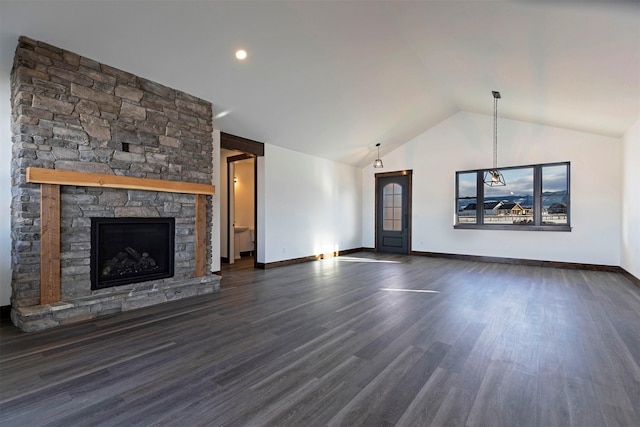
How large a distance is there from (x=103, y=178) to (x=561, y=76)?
227 inches

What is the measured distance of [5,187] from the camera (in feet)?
11.5

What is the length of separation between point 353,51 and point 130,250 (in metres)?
4.09

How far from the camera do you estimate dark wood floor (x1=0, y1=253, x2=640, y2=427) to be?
181 cm

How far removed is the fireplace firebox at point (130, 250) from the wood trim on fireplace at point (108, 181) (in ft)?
1.42

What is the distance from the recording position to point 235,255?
8195 mm

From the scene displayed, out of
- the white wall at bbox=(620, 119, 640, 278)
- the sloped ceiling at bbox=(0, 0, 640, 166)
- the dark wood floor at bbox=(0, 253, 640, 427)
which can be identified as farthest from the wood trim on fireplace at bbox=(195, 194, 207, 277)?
the white wall at bbox=(620, 119, 640, 278)

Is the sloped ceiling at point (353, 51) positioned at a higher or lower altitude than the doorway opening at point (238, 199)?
higher

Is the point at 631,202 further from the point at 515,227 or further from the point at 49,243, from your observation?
the point at 49,243

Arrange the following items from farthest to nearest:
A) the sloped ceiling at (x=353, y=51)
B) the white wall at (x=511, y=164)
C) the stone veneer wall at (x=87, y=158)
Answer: the white wall at (x=511, y=164) → the stone veneer wall at (x=87, y=158) → the sloped ceiling at (x=353, y=51)

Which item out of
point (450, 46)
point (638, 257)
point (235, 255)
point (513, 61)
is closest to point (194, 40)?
point (450, 46)

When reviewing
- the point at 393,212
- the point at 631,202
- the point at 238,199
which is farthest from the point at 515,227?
the point at 238,199

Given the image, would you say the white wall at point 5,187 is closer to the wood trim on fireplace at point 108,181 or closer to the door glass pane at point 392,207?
the wood trim on fireplace at point 108,181

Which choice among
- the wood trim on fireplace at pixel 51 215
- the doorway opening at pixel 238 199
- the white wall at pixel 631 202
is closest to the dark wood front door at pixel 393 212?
the doorway opening at pixel 238 199

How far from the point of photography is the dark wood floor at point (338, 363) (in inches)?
71.2
